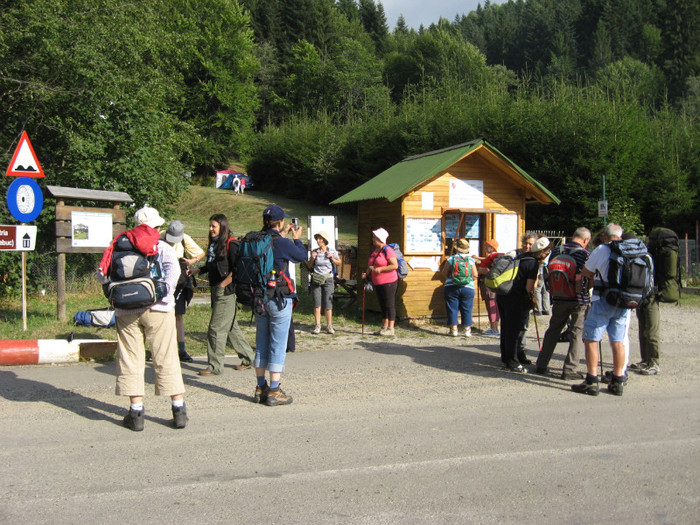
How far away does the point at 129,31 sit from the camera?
1459 centimetres

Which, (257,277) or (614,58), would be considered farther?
(614,58)

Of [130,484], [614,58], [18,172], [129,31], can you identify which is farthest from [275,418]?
[614,58]

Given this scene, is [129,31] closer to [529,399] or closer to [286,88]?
[529,399]

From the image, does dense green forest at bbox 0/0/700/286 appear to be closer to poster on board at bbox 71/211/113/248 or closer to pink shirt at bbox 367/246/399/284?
poster on board at bbox 71/211/113/248

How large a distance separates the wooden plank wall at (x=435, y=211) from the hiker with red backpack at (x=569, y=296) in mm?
4199

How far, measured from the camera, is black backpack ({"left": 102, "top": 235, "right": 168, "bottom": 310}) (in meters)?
5.09

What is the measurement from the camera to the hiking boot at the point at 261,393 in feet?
20.2

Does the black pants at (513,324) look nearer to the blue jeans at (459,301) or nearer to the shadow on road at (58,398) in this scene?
the blue jeans at (459,301)

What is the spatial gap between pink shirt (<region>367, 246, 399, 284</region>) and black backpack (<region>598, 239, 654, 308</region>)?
4.23 meters

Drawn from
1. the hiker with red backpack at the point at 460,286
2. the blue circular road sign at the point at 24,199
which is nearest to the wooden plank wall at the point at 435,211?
the hiker with red backpack at the point at 460,286

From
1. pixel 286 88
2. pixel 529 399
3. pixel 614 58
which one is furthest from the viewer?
pixel 614 58

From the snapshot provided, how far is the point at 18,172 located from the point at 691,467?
9.36 meters

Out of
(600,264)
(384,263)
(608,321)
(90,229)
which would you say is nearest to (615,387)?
(608,321)

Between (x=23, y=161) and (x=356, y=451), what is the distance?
7.32 metres
